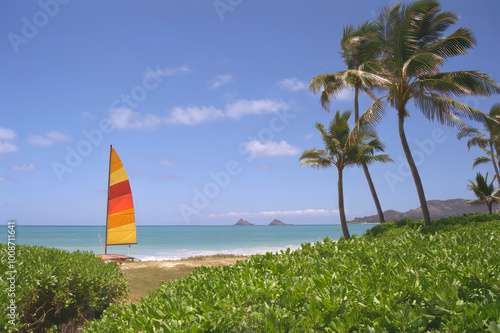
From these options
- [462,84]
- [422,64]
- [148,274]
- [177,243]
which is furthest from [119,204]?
[177,243]

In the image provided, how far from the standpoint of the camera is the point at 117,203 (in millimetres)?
14766

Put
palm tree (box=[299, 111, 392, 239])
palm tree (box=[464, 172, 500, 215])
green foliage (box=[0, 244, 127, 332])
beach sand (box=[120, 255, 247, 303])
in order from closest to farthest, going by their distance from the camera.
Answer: green foliage (box=[0, 244, 127, 332])
beach sand (box=[120, 255, 247, 303])
palm tree (box=[299, 111, 392, 239])
palm tree (box=[464, 172, 500, 215])

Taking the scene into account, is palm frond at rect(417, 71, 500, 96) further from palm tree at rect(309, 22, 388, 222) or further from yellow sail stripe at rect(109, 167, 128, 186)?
yellow sail stripe at rect(109, 167, 128, 186)

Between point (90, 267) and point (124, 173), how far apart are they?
1000 centimetres

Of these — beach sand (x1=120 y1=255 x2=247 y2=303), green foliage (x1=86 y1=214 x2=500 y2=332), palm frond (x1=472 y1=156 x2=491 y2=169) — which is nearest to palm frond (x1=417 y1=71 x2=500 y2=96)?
beach sand (x1=120 y1=255 x2=247 y2=303)

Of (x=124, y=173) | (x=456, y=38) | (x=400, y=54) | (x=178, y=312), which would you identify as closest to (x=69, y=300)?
(x=178, y=312)

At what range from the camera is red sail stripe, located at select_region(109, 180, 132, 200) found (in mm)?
14805

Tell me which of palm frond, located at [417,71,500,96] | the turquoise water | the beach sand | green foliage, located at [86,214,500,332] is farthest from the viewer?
the turquoise water

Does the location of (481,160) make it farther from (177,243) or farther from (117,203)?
(177,243)

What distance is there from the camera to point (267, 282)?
2514 millimetres

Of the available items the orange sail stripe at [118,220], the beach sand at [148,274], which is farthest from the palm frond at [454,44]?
the orange sail stripe at [118,220]

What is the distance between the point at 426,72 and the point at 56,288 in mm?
15660

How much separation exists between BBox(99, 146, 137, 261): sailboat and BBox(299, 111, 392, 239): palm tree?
10.7 metres

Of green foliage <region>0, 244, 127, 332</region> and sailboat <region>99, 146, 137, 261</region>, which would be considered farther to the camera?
sailboat <region>99, 146, 137, 261</region>
